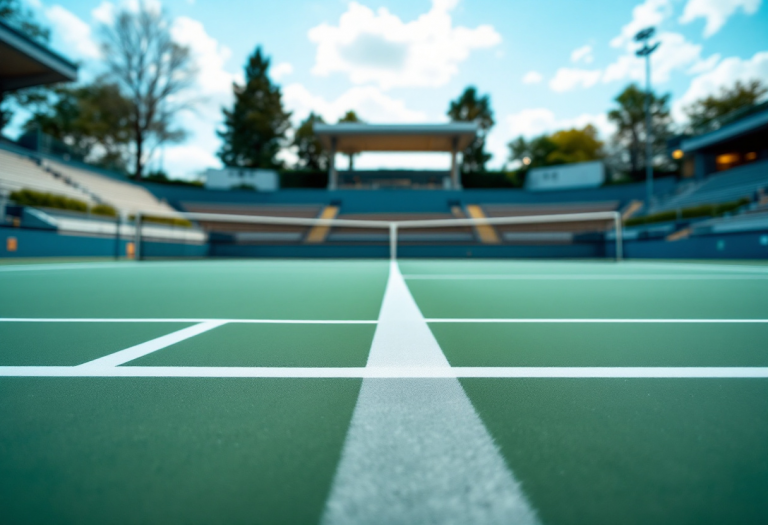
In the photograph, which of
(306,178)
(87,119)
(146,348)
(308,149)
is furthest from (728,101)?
(87,119)

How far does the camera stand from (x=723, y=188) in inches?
947

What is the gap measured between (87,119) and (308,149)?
2091 cm

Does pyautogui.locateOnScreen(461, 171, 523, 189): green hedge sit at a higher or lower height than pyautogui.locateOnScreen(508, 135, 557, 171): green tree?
lower

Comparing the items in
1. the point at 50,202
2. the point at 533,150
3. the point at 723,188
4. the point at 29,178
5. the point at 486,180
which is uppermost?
the point at 533,150

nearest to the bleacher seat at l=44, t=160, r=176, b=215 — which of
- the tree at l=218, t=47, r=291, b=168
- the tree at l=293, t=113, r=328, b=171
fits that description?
the tree at l=218, t=47, r=291, b=168

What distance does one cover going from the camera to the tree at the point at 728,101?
37.8 meters

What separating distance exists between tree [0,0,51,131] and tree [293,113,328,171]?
22766mm

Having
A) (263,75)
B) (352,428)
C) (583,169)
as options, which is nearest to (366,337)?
(352,428)

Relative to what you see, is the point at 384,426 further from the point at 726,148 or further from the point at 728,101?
the point at 728,101

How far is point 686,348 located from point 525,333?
68 centimetres

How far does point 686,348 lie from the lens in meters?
1.82

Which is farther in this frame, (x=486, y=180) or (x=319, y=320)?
(x=486, y=180)

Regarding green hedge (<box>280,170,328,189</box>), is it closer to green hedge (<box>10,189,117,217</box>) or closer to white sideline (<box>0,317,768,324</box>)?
green hedge (<box>10,189,117,217</box>)

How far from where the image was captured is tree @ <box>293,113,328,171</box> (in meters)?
47.8
